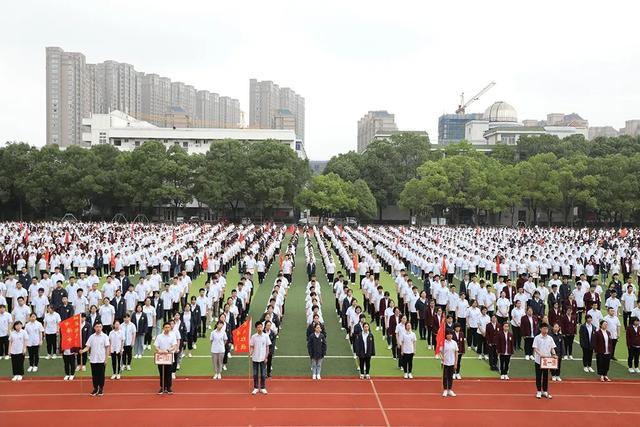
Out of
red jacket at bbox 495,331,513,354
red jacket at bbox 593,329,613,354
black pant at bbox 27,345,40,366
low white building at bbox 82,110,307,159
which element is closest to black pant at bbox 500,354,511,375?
red jacket at bbox 495,331,513,354

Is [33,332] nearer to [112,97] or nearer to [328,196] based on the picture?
[328,196]

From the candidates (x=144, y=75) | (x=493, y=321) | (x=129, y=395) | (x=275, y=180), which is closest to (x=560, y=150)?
(x=275, y=180)

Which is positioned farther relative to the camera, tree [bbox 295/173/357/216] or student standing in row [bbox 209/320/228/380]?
tree [bbox 295/173/357/216]

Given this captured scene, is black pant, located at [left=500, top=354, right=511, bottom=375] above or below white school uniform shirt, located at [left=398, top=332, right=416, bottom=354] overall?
below

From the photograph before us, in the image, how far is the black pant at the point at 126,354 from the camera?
11.2 metres

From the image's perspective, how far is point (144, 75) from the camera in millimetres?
115062

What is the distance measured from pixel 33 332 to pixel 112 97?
10608cm

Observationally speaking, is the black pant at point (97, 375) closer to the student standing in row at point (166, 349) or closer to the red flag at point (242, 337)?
the student standing in row at point (166, 349)

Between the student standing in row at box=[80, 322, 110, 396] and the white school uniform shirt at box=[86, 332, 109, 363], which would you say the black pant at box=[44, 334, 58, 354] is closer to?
the student standing in row at box=[80, 322, 110, 396]

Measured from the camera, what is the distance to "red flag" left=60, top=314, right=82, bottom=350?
10336 millimetres

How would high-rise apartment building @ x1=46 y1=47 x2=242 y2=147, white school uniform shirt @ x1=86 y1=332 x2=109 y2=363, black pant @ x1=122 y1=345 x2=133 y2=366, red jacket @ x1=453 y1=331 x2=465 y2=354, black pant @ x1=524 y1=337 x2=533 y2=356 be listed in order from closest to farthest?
white school uniform shirt @ x1=86 y1=332 x2=109 y2=363
red jacket @ x1=453 y1=331 x2=465 y2=354
black pant @ x1=122 y1=345 x2=133 y2=366
black pant @ x1=524 y1=337 x2=533 y2=356
high-rise apartment building @ x1=46 y1=47 x2=242 y2=147

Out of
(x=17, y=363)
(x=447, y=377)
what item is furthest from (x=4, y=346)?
(x=447, y=377)

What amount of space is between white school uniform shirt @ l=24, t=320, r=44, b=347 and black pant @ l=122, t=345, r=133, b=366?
4.95ft

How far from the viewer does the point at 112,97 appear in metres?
109
